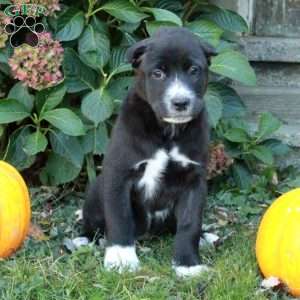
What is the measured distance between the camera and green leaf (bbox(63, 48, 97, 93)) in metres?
4.58

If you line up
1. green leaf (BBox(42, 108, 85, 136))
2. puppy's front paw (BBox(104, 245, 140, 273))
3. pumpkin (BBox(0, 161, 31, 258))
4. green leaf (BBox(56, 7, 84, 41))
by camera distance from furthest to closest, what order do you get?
1. green leaf (BBox(56, 7, 84, 41))
2. green leaf (BBox(42, 108, 85, 136))
3. pumpkin (BBox(0, 161, 31, 258))
4. puppy's front paw (BBox(104, 245, 140, 273))

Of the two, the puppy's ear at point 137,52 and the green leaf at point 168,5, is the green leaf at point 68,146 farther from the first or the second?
the puppy's ear at point 137,52

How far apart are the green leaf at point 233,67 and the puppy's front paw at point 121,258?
1.40 meters

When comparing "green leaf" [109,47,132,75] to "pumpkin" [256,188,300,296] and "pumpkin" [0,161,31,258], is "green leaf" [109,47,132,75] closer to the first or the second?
"pumpkin" [0,161,31,258]

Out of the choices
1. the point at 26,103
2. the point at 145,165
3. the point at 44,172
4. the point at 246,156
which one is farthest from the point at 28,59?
the point at 246,156

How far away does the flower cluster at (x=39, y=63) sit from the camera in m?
4.42

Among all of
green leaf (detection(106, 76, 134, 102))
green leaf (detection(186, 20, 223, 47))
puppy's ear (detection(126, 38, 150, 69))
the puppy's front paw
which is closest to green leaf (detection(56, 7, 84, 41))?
green leaf (detection(106, 76, 134, 102))

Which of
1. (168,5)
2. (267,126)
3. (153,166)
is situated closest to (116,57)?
(168,5)

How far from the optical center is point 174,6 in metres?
4.89

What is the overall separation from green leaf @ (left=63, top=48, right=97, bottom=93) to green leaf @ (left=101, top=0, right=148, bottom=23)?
1.10ft

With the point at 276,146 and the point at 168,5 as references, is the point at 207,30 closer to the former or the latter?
the point at 168,5

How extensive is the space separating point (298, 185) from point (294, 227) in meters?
1.55

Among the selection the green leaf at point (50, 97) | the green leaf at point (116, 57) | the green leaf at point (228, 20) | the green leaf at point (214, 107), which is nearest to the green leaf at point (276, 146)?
the green leaf at point (214, 107)

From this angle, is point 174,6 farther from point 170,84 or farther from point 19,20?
point 170,84
